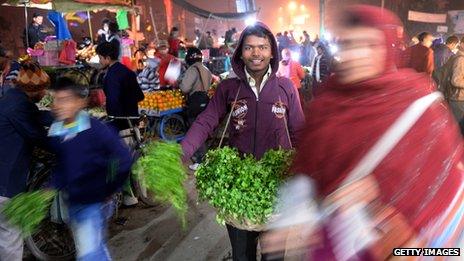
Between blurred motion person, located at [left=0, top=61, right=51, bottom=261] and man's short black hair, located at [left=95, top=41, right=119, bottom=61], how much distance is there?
194 cm

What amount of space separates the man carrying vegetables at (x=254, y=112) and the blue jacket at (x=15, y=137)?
168cm

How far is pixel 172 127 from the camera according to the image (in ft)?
29.5

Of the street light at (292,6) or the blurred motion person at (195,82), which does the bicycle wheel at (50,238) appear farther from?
the street light at (292,6)

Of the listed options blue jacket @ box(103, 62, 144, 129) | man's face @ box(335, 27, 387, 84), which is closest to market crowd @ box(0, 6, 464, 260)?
man's face @ box(335, 27, 387, 84)

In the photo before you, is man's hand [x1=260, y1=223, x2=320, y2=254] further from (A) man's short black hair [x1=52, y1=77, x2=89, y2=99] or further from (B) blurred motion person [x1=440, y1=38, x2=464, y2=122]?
(B) blurred motion person [x1=440, y1=38, x2=464, y2=122]

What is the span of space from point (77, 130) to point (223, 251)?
2296 mm

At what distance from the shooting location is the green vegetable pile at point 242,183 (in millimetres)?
2357

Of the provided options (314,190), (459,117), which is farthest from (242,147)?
(459,117)

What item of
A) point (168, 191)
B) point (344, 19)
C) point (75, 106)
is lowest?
point (168, 191)

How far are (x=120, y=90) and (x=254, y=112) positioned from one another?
11.0 feet

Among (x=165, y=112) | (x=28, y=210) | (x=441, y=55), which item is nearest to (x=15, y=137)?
(x=28, y=210)

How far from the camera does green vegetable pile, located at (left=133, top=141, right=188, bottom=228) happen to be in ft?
8.32

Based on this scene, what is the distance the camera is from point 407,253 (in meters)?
1.49

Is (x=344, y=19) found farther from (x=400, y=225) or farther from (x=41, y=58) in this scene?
(x=41, y=58)
